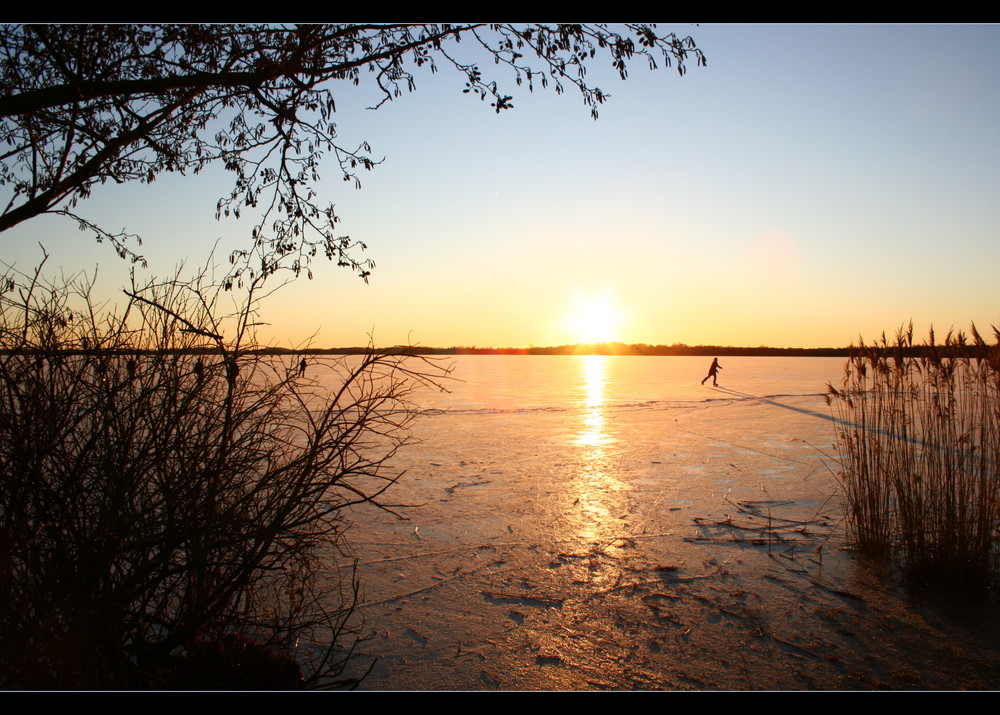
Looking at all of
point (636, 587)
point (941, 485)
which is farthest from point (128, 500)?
point (941, 485)

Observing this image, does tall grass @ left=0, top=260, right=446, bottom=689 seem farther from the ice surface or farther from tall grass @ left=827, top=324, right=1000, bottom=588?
tall grass @ left=827, top=324, right=1000, bottom=588

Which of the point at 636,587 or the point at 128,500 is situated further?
the point at 636,587

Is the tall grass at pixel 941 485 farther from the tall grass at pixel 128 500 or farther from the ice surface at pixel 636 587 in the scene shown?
the tall grass at pixel 128 500

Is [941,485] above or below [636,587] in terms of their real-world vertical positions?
above

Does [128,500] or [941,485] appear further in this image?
[941,485]

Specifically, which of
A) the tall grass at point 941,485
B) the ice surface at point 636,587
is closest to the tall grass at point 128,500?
the ice surface at point 636,587

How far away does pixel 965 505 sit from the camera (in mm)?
3908

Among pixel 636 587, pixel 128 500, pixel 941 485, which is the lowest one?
pixel 636 587

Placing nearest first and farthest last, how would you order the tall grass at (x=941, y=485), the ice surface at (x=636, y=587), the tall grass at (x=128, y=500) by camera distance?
the tall grass at (x=128, y=500), the ice surface at (x=636, y=587), the tall grass at (x=941, y=485)

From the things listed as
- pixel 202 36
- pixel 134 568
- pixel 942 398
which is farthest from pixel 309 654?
pixel 942 398

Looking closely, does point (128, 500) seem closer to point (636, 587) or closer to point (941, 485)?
point (636, 587)

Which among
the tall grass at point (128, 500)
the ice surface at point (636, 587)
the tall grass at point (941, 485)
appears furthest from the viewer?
the tall grass at point (941, 485)
